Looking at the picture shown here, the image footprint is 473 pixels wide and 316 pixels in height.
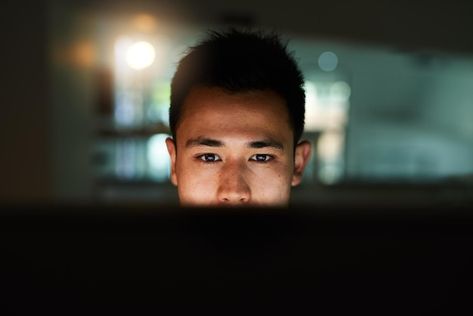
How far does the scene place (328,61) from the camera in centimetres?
542

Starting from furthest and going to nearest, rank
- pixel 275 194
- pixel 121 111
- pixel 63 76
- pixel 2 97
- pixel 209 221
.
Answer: pixel 121 111 → pixel 63 76 → pixel 2 97 → pixel 275 194 → pixel 209 221

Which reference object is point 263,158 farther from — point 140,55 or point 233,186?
point 140,55

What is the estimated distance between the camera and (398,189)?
355cm

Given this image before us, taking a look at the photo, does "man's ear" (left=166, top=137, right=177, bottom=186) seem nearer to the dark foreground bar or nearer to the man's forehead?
the man's forehead

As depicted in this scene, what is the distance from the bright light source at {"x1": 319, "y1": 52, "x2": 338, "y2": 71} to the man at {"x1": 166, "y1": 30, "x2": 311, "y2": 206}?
187 inches

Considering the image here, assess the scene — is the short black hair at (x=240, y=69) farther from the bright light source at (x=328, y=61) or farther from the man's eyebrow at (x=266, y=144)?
the bright light source at (x=328, y=61)

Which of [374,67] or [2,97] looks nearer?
[2,97]

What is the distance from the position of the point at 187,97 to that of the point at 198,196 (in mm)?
139

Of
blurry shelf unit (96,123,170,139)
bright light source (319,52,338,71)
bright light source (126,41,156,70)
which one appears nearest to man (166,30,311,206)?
blurry shelf unit (96,123,170,139)

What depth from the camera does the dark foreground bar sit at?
143mm

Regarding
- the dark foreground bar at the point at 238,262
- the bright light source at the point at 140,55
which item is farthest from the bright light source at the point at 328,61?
the dark foreground bar at the point at 238,262

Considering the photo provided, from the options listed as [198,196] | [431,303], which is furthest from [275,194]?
[431,303]

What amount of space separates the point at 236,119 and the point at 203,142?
0.05 m

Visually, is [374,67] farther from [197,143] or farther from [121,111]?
[197,143]
